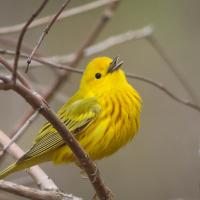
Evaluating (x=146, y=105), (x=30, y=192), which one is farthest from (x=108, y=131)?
(x=146, y=105)

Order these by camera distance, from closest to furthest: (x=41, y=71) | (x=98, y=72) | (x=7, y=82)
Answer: (x=7, y=82), (x=98, y=72), (x=41, y=71)

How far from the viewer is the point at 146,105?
27.4 feet

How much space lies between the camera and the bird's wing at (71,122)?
5.15 m

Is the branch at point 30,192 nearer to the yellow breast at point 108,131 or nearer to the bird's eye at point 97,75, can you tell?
the yellow breast at point 108,131

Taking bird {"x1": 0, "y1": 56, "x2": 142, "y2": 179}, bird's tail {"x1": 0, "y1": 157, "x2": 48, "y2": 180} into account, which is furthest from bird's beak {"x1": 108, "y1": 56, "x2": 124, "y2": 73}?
bird's tail {"x1": 0, "y1": 157, "x2": 48, "y2": 180}

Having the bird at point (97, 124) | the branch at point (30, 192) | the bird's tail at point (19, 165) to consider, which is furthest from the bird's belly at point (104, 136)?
the branch at point (30, 192)

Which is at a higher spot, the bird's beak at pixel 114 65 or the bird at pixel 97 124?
the bird's beak at pixel 114 65

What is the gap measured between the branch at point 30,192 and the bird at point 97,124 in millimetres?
433

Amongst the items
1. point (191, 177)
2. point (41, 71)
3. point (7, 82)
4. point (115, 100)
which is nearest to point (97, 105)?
point (115, 100)

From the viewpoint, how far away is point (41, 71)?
29.2 feet

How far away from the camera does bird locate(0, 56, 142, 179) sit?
16.9 feet

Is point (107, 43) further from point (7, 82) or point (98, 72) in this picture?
point (7, 82)

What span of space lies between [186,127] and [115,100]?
2.66m

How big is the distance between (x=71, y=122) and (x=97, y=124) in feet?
0.62
